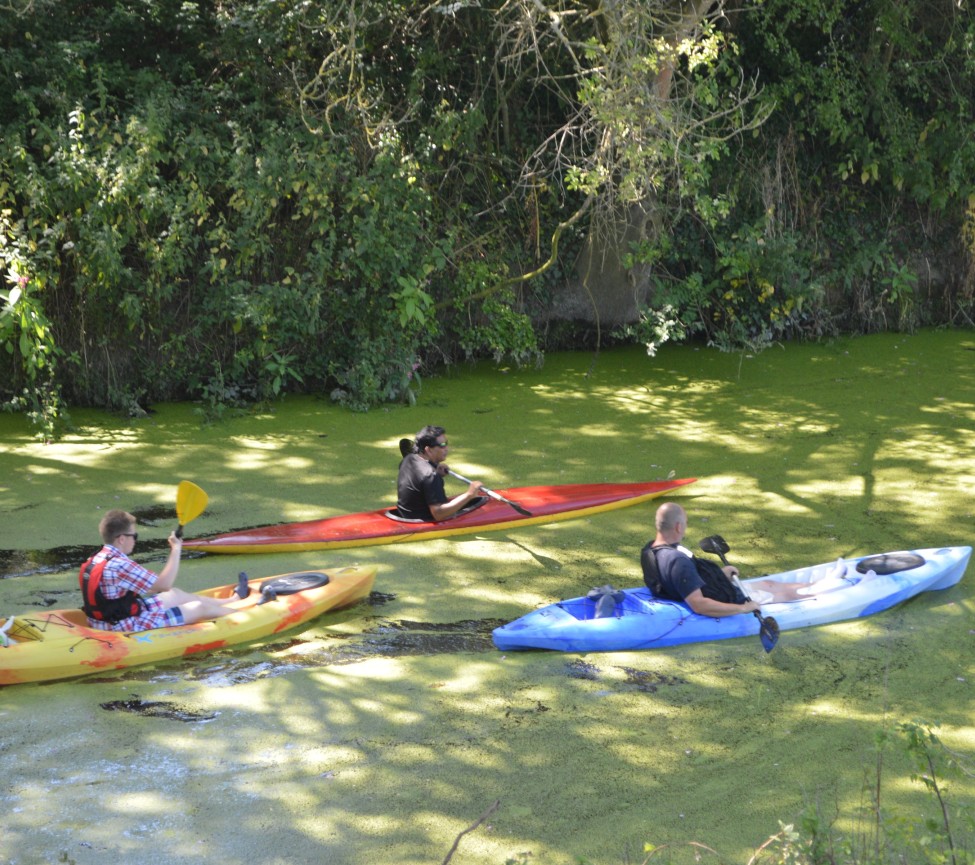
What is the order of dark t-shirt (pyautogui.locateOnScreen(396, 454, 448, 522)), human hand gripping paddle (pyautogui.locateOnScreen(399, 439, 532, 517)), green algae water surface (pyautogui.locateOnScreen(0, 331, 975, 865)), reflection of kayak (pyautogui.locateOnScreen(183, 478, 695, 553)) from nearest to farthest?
green algae water surface (pyautogui.locateOnScreen(0, 331, 975, 865)), reflection of kayak (pyautogui.locateOnScreen(183, 478, 695, 553)), dark t-shirt (pyautogui.locateOnScreen(396, 454, 448, 522)), human hand gripping paddle (pyautogui.locateOnScreen(399, 439, 532, 517))

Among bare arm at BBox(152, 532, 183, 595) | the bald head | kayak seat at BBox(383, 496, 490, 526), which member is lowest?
kayak seat at BBox(383, 496, 490, 526)

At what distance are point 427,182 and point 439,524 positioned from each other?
13.8 ft

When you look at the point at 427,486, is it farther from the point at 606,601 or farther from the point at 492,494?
the point at 606,601

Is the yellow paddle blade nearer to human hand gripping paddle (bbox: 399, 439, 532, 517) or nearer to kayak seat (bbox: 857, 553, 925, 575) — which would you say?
human hand gripping paddle (bbox: 399, 439, 532, 517)

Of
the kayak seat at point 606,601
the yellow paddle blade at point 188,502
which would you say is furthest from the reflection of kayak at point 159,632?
the kayak seat at point 606,601

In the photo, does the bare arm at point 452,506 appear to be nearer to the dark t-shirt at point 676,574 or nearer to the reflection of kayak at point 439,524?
the reflection of kayak at point 439,524

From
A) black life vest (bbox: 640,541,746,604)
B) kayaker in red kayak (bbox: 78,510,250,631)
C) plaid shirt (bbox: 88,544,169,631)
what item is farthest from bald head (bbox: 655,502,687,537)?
plaid shirt (bbox: 88,544,169,631)

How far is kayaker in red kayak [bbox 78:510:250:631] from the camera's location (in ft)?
A: 14.7

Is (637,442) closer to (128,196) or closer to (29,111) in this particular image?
(128,196)

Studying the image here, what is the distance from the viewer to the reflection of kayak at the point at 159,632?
432 centimetres

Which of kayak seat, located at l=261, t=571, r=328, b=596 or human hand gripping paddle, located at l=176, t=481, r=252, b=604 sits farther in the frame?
human hand gripping paddle, located at l=176, t=481, r=252, b=604

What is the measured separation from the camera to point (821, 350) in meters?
10.3

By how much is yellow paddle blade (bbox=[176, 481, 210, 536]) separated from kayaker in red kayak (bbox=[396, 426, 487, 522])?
3.75 ft

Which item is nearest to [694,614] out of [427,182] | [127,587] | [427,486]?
[427,486]
